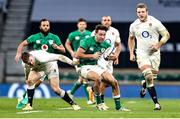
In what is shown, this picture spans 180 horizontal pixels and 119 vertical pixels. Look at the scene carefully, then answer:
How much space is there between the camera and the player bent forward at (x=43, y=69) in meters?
16.5

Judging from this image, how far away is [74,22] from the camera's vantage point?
34.9m

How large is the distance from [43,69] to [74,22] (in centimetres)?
1788

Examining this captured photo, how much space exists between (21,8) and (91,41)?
1992cm

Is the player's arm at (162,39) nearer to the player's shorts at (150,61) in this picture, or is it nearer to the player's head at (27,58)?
the player's shorts at (150,61)

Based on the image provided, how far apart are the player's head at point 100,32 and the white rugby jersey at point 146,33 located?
1679mm

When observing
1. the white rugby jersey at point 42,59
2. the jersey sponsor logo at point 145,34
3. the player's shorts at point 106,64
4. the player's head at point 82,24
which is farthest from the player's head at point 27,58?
the player's head at point 82,24

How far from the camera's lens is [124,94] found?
2902 centimetres

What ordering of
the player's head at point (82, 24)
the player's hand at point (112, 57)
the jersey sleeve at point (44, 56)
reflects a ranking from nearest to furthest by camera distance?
the jersey sleeve at point (44, 56) → the player's hand at point (112, 57) → the player's head at point (82, 24)

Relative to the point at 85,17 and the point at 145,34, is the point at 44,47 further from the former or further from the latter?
the point at 85,17

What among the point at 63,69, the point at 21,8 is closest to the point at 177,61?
the point at 63,69

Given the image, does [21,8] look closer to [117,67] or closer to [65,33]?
[65,33]

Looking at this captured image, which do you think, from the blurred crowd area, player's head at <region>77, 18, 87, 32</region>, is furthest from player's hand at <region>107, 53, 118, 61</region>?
the blurred crowd area

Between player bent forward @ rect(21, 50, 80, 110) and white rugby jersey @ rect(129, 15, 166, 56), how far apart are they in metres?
2.14

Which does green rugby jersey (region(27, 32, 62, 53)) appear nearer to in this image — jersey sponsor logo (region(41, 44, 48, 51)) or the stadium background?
jersey sponsor logo (region(41, 44, 48, 51))
